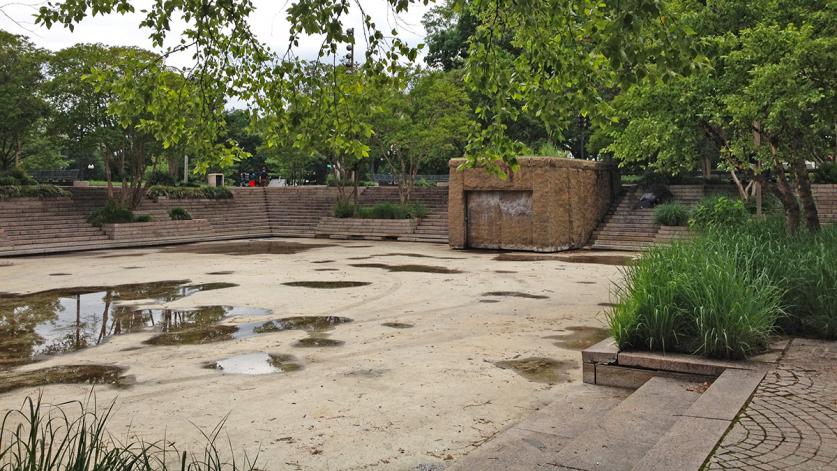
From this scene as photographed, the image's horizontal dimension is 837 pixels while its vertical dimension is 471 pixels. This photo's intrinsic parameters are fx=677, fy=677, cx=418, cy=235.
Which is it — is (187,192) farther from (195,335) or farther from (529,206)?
(195,335)

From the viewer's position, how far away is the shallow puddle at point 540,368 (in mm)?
7426

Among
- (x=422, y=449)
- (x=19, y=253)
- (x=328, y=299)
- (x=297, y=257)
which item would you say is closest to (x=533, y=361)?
(x=422, y=449)

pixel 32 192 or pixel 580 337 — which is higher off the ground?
pixel 32 192

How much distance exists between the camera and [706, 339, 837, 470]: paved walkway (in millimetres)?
3871

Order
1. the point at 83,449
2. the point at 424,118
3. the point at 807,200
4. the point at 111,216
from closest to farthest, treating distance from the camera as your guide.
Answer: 1. the point at 83,449
2. the point at 807,200
3. the point at 111,216
4. the point at 424,118

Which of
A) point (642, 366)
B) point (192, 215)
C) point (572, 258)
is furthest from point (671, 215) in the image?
point (192, 215)

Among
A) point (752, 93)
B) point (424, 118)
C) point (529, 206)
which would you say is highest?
point (424, 118)

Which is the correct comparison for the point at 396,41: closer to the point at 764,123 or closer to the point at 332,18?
the point at 332,18

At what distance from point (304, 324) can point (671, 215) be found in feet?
63.9

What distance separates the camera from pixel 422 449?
17.3 ft

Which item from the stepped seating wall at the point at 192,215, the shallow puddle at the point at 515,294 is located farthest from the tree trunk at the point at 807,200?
the stepped seating wall at the point at 192,215

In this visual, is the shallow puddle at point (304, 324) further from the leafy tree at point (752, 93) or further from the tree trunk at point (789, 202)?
the tree trunk at point (789, 202)

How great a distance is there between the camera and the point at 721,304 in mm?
6742

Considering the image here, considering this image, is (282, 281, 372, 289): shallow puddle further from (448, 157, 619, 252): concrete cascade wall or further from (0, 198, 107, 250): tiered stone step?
(0, 198, 107, 250): tiered stone step
